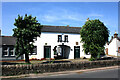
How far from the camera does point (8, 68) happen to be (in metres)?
16.0

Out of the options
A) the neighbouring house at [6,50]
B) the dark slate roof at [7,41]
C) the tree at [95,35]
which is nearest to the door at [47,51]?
the neighbouring house at [6,50]

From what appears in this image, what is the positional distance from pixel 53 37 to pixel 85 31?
11.5 metres

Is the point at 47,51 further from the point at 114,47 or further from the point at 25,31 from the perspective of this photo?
the point at 114,47

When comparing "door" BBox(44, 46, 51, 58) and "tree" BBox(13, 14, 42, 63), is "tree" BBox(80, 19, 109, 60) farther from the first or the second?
"door" BBox(44, 46, 51, 58)

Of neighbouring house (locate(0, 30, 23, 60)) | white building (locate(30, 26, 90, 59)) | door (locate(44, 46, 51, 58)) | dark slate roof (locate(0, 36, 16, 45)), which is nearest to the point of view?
neighbouring house (locate(0, 30, 23, 60))

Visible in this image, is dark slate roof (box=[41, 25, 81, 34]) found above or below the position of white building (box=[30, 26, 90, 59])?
above

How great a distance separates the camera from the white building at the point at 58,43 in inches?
1356

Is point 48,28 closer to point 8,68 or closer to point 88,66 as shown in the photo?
point 88,66

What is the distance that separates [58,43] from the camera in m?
35.7

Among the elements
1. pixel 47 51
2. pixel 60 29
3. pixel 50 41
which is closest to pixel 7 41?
pixel 47 51

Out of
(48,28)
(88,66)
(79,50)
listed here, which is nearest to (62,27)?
(48,28)

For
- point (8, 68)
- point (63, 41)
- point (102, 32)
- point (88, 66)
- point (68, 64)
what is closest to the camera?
point (8, 68)

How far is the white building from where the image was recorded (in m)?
34.4

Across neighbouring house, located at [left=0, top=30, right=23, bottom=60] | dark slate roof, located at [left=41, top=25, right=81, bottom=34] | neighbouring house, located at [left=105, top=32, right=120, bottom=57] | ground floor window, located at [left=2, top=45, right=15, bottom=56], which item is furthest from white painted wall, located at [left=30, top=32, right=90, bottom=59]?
neighbouring house, located at [left=105, top=32, right=120, bottom=57]
